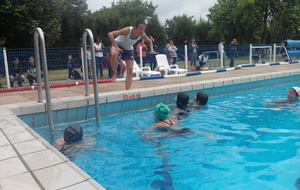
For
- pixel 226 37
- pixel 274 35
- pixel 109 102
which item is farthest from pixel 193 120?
pixel 274 35

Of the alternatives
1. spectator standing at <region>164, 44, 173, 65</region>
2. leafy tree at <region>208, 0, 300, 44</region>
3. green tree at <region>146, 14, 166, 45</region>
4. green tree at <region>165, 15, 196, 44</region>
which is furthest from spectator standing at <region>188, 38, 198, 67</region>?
green tree at <region>165, 15, 196, 44</region>

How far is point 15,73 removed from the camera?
28.7 feet

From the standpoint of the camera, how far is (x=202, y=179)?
295 centimetres

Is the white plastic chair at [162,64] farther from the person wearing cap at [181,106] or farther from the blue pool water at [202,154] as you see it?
the person wearing cap at [181,106]

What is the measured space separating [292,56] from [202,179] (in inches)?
702

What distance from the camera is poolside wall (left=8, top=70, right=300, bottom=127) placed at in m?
4.93

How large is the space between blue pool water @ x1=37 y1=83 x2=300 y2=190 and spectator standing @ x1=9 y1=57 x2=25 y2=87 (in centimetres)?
454

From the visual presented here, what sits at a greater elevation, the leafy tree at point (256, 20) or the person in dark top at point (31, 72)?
the leafy tree at point (256, 20)

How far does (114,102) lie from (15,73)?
466cm

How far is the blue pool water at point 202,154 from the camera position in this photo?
2.91 m

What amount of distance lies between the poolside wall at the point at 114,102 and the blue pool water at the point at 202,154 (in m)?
0.32

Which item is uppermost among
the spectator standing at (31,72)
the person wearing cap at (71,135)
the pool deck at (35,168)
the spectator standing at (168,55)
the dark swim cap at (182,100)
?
the spectator standing at (168,55)

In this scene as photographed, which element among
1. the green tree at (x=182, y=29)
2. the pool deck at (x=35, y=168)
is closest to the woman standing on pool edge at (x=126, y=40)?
the pool deck at (x=35, y=168)

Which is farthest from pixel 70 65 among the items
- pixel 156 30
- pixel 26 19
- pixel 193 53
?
pixel 156 30
